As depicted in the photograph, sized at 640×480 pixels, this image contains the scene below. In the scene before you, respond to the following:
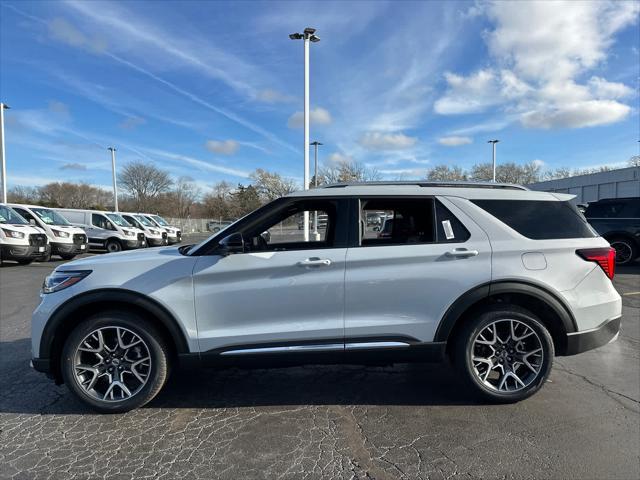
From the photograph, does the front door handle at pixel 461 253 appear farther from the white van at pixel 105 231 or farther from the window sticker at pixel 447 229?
the white van at pixel 105 231

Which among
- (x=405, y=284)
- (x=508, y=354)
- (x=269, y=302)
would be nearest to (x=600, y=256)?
(x=508, y=354)

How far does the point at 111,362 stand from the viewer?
11.0ft

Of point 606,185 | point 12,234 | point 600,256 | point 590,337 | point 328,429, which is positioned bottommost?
point 328,429

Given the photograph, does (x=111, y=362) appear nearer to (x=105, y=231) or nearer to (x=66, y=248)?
(x=66, y=248)

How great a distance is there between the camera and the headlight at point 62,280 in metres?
A: 3.33

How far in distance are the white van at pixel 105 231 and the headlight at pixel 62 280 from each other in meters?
17.0

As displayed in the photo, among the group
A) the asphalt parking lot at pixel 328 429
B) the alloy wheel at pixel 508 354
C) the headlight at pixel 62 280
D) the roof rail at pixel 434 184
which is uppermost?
the roof rail at pixel 434 184

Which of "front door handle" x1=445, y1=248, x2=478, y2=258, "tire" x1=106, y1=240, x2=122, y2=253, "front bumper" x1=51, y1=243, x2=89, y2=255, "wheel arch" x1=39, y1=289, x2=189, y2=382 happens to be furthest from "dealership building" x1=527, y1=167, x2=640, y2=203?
"wheel arch" x1=39, y1=289, x2=189, y2=382

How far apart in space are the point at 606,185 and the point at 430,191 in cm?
3227

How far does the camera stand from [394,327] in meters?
3.41

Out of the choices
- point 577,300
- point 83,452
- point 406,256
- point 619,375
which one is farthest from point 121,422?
point 619,375

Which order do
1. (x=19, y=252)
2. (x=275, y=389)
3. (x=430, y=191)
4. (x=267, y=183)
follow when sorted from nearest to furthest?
(x=430, y=191)
(x=275, y=389)
(x=19, y=252)
(x=267, y=183)

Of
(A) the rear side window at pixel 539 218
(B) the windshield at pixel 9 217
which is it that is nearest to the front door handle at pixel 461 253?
(A) the rear side window at pixel 539 218

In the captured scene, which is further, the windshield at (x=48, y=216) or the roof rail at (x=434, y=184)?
the windshield at (x=48, y=216)
